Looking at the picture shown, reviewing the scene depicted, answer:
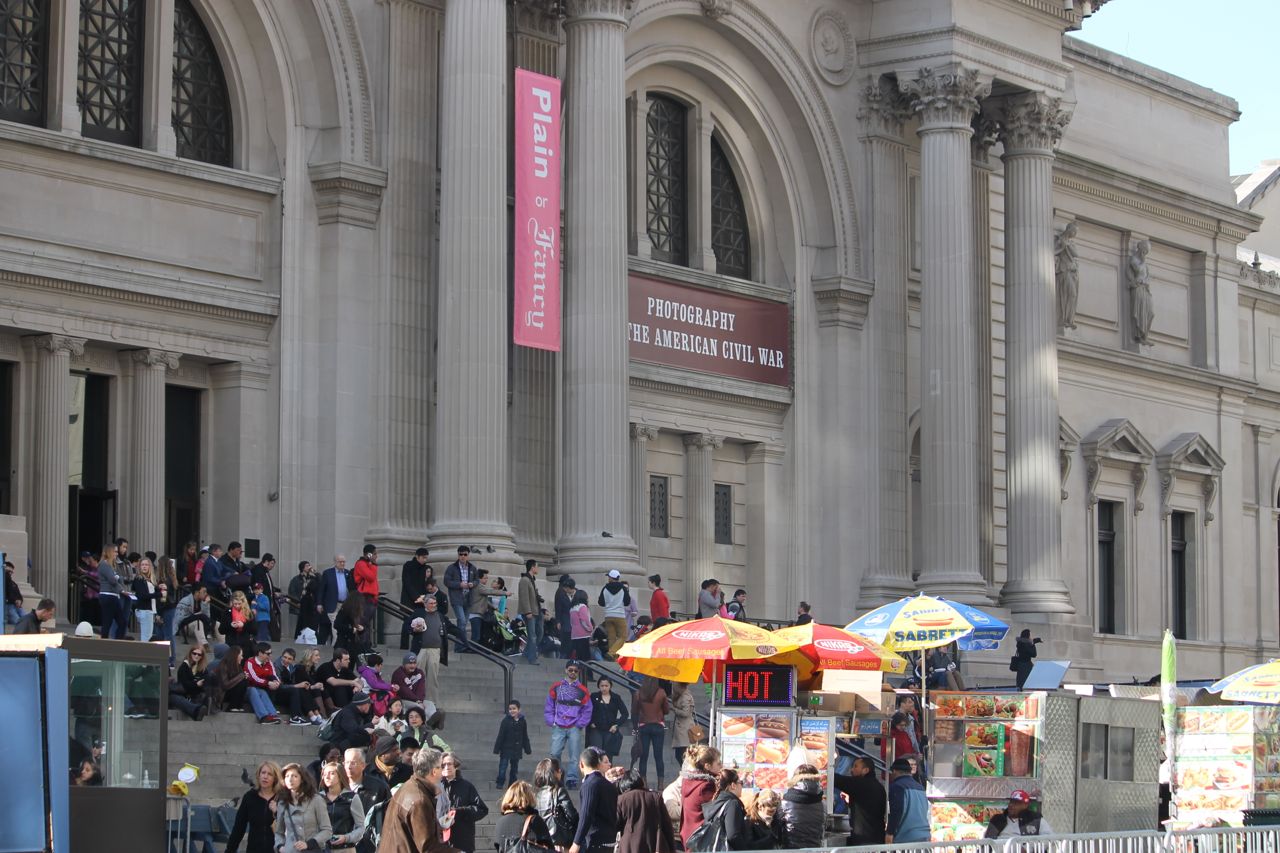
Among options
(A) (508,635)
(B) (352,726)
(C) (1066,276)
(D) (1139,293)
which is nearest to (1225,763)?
(B) (352,726)

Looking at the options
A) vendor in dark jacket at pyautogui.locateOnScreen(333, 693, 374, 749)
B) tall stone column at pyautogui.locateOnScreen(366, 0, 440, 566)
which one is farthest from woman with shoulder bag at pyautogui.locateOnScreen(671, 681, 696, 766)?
tall stone column at pyautogui.locateOnScreen(366, 0, 440, 566)

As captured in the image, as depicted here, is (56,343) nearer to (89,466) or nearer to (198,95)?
(89,466)

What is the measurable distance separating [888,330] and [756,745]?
22379 mm

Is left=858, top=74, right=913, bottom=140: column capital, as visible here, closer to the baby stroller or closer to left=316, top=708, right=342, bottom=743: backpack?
the baby stroller

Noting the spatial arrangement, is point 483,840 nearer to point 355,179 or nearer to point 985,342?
point 355,179

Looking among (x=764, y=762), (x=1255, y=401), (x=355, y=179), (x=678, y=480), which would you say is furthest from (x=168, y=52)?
(x=1255, y=401)

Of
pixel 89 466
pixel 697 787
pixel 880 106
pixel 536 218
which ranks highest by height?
pixel 880 106

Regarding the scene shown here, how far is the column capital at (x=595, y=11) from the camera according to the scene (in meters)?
35.2

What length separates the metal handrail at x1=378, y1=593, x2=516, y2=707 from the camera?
90.7ft

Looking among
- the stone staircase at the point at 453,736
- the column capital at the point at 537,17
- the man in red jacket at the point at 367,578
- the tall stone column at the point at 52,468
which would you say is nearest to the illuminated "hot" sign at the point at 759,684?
the stone staircase at the point at 453,736

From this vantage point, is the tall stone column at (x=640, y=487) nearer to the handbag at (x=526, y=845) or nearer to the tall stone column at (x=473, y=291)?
the tall stone column at (x=473, y=291)

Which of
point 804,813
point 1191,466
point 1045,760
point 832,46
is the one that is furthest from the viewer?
point 1191,466

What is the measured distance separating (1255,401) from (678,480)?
2220 centimetres

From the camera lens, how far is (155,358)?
31531mm
